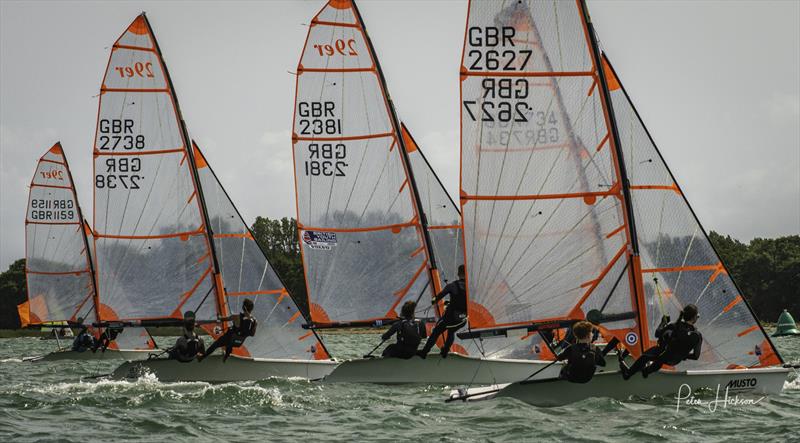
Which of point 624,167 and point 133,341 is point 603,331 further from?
point 133,341

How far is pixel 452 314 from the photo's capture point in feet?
62.0

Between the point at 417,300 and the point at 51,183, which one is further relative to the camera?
the point at 51,183

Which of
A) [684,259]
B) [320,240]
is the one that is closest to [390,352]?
[320,240]

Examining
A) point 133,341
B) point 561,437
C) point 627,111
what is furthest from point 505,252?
point 133,341

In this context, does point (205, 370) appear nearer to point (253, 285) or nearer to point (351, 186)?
point (253, 285)

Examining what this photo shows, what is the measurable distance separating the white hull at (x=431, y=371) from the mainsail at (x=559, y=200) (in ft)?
10.5

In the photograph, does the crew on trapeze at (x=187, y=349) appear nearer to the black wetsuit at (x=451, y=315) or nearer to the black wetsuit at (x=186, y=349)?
the black wetsuit at (x=186, y=349)

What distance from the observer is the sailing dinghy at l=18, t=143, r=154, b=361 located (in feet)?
121

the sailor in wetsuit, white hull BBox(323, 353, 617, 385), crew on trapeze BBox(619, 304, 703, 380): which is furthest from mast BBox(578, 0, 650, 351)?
the sailor in wetsuit

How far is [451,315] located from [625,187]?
182 inches

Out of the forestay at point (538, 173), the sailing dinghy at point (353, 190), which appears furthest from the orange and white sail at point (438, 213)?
the forestay at point (538, 173)

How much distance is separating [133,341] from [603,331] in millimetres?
20159

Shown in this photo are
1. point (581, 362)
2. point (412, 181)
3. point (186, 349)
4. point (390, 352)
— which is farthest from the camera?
point (412, 181)

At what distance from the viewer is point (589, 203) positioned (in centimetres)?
1578
